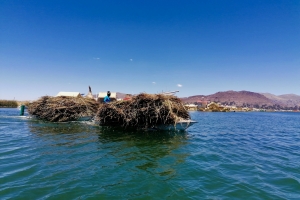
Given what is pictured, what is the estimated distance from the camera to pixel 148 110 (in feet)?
49.3

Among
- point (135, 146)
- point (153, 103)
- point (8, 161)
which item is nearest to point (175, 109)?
point (153, 103)

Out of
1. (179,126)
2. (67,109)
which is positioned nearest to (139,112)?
(179,126)

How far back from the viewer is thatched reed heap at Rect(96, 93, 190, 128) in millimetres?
14891

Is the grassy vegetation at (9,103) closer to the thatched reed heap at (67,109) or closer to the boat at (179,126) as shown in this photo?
the thatched reed heap at (67,109)

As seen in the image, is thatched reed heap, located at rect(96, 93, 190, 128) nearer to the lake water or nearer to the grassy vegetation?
the lake water

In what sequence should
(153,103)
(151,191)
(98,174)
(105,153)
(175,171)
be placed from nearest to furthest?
(151,191)
(98,174)
(175,171)
(105,153)
(153,103)

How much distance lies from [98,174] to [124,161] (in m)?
1.74

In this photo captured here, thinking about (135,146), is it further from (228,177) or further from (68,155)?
(228,177)

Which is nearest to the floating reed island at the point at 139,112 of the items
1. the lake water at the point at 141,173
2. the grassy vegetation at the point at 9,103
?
the lake water at the point at 141,173

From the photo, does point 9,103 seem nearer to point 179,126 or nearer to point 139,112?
point 139,112

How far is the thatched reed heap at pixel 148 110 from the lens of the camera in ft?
48.9

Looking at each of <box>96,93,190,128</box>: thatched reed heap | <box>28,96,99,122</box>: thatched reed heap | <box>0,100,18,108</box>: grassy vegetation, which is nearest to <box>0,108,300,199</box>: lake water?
<box>96,93,190,128</box>: thatched reed heap

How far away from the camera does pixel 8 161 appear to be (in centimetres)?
764

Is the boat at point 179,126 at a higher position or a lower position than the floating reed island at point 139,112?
lower
